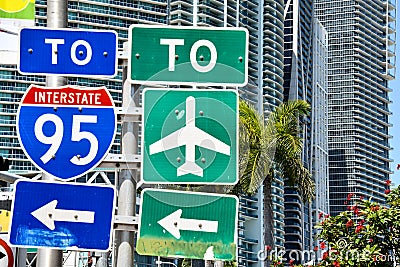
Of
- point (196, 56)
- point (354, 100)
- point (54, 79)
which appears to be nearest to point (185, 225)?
point (196, 56)

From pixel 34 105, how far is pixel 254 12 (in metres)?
124

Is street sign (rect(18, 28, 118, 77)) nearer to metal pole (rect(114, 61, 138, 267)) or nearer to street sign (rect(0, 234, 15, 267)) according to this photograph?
metal pole (rect(114, 61, 138, 267))

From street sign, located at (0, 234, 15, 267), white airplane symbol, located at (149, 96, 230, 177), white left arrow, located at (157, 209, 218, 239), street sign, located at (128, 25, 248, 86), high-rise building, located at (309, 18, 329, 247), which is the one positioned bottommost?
street sign, located at (0, 234, 15, 267)

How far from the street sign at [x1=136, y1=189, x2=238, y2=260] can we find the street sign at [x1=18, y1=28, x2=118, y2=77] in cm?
103

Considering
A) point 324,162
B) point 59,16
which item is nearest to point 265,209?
point 59,16

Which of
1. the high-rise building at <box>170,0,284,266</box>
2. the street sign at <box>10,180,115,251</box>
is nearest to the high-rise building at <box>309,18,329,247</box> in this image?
the high-rise building at <box>170,0,284,266</box>

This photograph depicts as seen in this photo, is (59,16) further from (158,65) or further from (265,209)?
(265,209)

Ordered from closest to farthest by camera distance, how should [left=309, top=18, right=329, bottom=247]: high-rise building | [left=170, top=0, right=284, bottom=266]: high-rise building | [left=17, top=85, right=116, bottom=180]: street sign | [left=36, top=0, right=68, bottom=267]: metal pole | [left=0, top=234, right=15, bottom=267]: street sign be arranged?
[left=17, top=85, right=116, bottom=180]: street sign
[left=36, top=0, right=68, bottom=267]: metal pole
[left=0, top=234, right=15, bottom=267]: street sign
[left=170, top=0, right=284, bottom=266]: high-rise building
[left=309, top=18, right=329, bottom=247]: high-rise building

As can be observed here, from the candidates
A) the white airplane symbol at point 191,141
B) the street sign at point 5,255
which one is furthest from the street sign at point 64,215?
the street sign at point 5,255

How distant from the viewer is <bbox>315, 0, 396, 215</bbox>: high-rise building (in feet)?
597

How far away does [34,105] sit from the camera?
20.2 ft

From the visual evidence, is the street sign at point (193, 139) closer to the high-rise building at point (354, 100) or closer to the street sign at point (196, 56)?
the street sign at point (196, 56)

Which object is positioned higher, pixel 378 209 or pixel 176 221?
pixel 378 209

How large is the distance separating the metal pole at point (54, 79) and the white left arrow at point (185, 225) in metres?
0.92
